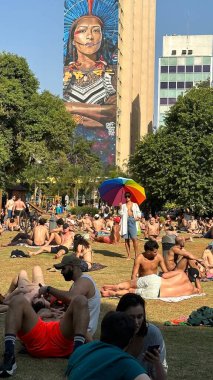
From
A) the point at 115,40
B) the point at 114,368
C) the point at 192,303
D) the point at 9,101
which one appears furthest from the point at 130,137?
the point at 114,368

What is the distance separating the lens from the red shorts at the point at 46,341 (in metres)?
6.67

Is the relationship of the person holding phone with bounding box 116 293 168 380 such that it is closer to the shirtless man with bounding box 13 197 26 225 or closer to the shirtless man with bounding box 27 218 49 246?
the shirtless man with bounding box 27 218 49 246

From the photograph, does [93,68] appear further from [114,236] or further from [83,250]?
[83,250]

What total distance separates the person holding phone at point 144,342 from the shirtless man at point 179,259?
8.26 meters

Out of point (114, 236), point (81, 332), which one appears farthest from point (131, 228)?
point (81, 332)

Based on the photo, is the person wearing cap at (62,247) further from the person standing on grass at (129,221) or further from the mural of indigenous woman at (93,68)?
the mural of indigenous woman at (93,68)

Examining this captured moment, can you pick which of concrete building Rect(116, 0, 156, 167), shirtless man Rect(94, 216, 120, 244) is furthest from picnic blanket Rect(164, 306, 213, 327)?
concrete building Rect(116, 0, 156, 167)

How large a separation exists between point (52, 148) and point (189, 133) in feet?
35.0

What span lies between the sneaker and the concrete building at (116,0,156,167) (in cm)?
10284

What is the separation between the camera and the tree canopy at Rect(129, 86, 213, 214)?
1877 inches

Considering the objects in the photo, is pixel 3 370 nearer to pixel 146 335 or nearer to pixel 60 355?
pixel 60 355

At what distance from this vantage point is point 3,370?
6.29 meters

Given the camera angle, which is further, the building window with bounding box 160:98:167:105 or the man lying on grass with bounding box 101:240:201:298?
the building window with bounding box 160:98:167:105

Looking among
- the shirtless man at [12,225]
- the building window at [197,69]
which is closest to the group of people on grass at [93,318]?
the shirtless man at [12,225]
